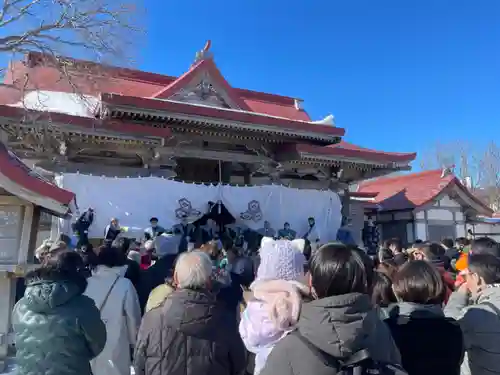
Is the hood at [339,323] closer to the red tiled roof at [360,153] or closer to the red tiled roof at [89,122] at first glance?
the red tiled roof at [89,122]

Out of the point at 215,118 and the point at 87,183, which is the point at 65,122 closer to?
the point at 87,183

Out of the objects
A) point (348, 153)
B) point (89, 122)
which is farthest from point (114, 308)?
point (348, 153)

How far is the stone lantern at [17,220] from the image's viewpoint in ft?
15.0

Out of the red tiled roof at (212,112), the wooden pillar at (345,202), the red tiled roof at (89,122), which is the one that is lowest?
the wooden pillar at (345,202)

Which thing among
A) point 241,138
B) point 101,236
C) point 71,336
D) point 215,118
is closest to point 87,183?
point 101,236

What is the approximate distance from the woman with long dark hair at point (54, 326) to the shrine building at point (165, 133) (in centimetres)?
575

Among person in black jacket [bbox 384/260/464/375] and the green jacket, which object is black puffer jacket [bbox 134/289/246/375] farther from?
person in black jacket [bbox 384/260/464/375]

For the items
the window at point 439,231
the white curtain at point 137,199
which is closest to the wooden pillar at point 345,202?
the white curtain at point 137,199

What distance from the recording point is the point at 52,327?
2.44m

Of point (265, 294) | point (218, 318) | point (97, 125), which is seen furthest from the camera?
point (97, 125)

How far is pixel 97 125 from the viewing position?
331 inches

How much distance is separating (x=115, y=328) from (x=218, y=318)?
126 cm

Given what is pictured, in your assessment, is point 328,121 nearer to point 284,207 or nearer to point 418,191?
point 284,207

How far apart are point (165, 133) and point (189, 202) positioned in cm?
153
